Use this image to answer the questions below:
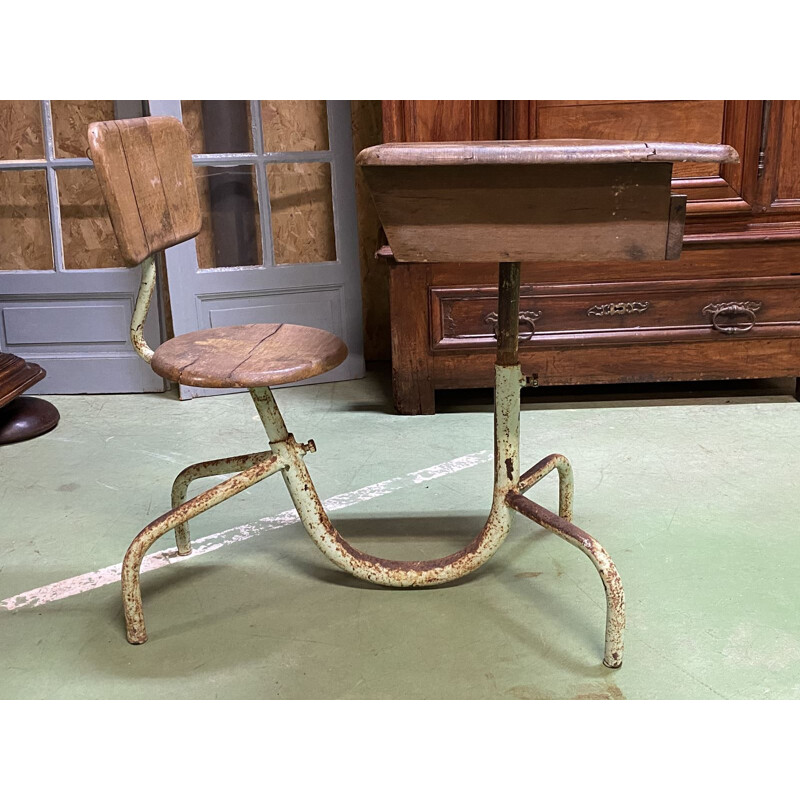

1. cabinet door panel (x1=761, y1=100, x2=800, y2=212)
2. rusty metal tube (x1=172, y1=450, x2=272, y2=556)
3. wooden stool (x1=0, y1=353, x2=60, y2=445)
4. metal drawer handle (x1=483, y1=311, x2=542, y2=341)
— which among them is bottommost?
wooden stool (x1=0, y1=353, x2=60, y2=445)

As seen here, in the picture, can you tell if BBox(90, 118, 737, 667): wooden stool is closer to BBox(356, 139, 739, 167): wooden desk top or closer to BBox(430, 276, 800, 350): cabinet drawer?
BBox(356, 139, 739, 167): wooden desk top

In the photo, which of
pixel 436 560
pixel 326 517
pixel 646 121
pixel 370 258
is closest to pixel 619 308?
pixel 646 121

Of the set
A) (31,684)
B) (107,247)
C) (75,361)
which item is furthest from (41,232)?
(31,684)

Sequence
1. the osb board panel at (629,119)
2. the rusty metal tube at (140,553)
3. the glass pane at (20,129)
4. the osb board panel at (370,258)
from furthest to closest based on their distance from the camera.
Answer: the osb board panel at (370,258), the glass pane at (20,129), the osb board panel at (629,119), the rusty metal tube at (140,553)

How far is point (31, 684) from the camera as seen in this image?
1867 millimetres

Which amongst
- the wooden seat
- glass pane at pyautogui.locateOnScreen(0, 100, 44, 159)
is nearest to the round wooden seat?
the wooden seat

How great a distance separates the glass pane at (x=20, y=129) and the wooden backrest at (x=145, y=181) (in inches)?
66.1

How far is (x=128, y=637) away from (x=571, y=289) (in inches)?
77.0

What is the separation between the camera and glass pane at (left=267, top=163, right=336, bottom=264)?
3711 mm

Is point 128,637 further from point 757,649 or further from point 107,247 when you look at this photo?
point 107,247

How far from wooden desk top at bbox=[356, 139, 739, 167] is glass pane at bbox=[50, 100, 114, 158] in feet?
7.60

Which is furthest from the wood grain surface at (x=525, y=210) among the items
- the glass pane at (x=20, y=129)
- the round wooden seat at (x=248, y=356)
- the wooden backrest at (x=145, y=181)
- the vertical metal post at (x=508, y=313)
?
the glass pane at (x=20, y=129)

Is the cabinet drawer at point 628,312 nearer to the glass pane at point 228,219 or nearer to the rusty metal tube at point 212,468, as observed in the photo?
the glass pane at point 228,219

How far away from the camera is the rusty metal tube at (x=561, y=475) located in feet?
7.42
